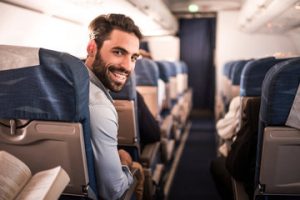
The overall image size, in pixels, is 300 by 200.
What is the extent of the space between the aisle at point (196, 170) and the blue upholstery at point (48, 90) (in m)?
2.51

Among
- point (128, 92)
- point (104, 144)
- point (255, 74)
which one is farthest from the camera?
point (128, 92)

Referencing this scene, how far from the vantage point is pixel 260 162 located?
1.62 m

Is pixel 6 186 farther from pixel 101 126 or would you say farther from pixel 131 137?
pixel 131 137

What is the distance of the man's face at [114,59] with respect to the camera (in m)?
1.74

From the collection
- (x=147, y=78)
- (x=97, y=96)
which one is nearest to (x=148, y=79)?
(x=147, y=78)

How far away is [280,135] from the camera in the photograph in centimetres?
152

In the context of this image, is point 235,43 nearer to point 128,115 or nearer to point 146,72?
point 146,72

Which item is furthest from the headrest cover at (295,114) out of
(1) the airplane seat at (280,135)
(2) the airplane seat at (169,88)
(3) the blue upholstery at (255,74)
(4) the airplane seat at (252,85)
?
(2) the airplane seat at (169,88)

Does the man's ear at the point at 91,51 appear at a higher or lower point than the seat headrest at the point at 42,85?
higher

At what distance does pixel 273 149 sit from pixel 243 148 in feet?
1.33

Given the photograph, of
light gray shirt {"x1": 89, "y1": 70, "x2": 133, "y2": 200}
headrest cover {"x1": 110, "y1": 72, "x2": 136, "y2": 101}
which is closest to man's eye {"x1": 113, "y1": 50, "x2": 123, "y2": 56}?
light gray shirt {"x1": 89, "y1": 70, "x2": 133, "y2": 200}

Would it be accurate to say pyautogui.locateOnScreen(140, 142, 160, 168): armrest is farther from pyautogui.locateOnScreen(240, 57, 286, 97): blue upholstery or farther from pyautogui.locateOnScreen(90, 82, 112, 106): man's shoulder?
pyautogui.locateOnScreen(90, 82, 112, 106): man's shoulder

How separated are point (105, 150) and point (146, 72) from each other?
1.67 metres

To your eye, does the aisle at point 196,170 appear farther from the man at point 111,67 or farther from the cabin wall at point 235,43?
the cabin wall at point 235,43
